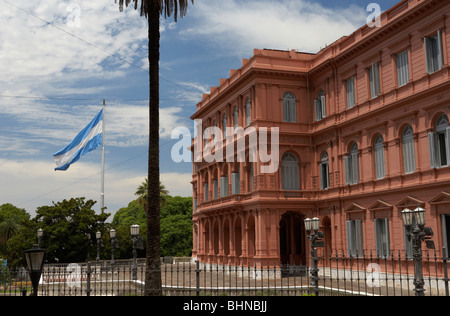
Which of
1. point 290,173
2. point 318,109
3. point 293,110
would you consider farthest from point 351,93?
point 290,173

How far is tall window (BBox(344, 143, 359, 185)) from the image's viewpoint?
32.7 meters

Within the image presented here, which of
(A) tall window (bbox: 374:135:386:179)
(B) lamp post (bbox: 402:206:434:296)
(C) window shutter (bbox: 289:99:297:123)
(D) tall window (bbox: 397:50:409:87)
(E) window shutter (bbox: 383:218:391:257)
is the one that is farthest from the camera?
(C) window shutter (bbox: 289:99:297:123)

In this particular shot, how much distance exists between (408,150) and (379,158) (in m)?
2.60

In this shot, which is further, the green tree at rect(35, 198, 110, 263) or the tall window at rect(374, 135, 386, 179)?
the green tree at rect(35, 198, 110, 263)

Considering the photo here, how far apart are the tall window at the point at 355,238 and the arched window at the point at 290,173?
17.5 feet

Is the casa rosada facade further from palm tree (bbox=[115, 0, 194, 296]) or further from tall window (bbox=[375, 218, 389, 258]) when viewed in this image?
palm tree (bbox=[115, 0, 194, 296])

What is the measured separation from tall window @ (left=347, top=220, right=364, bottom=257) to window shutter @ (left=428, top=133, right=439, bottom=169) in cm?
714

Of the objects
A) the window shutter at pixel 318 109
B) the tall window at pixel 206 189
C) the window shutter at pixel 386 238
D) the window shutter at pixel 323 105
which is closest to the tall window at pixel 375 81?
the window shutter at pixel 323 105

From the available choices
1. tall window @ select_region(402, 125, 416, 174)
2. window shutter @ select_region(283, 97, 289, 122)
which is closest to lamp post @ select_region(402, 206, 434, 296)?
tall window @ select_region(402, 125, 416, 174)

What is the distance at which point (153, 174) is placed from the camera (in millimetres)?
19453

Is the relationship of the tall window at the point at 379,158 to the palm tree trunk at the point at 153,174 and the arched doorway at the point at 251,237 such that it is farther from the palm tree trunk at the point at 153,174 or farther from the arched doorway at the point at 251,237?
the palm tree trunk at the point at 153,174

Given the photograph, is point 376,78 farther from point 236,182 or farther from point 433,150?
point 236,182

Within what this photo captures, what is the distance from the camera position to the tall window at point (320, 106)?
35938 mm
